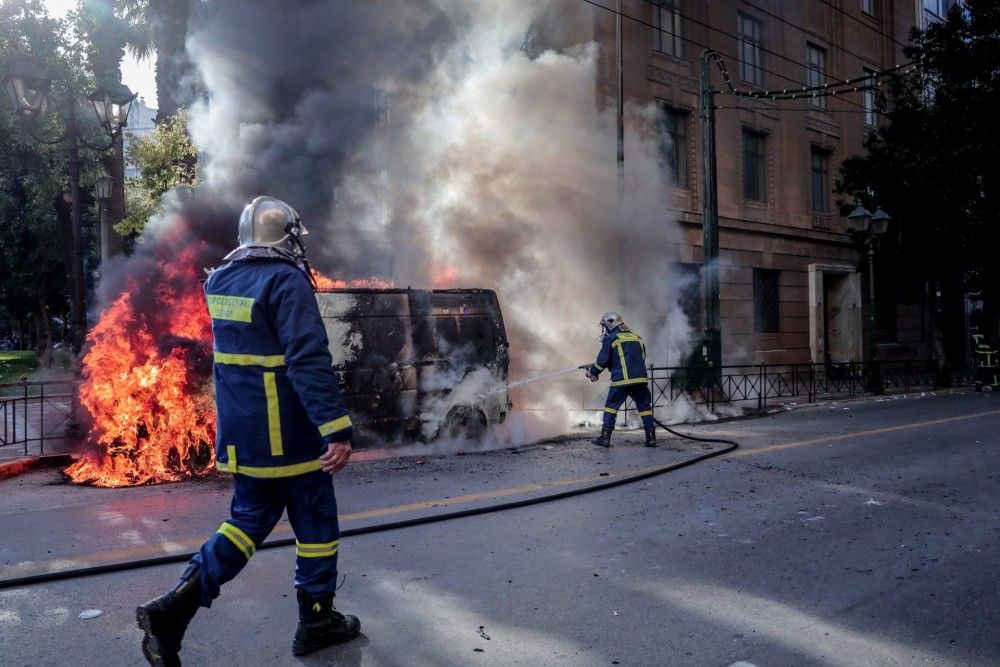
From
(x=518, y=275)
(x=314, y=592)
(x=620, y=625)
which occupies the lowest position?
(x=620, y=625)

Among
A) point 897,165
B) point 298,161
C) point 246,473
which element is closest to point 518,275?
point 298,161

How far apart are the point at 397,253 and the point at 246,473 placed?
10.8 meters

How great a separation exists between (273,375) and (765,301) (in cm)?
1984

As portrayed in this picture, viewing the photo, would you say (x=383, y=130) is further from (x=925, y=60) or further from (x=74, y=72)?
(x=925, y=60)

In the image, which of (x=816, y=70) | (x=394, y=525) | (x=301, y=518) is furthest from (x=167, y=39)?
(x=816, y=70)

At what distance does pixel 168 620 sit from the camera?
303cm

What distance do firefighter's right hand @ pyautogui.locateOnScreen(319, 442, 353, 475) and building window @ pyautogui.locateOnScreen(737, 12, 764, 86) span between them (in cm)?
1976

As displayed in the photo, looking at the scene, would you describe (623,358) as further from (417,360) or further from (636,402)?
(417,360)

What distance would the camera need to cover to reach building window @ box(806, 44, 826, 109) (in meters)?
22.8

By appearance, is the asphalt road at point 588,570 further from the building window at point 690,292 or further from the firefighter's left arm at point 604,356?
the building window at point 690,292

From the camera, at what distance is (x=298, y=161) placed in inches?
464

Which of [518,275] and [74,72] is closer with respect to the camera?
[518,275]

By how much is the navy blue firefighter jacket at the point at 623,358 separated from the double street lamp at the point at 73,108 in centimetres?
746

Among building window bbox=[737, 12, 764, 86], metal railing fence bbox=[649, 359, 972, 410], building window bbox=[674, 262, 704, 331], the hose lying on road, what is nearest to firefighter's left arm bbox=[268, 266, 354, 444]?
the hose lying on road
